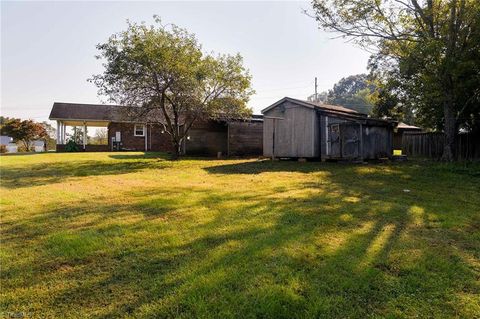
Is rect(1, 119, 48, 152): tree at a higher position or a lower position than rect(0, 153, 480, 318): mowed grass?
higher

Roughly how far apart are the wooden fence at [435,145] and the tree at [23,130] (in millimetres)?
35781

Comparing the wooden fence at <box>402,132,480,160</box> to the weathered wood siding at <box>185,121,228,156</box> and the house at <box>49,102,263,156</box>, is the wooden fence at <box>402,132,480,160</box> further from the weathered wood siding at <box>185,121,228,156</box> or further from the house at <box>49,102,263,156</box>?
the weathered wood siding at <box>185,121,228,156</box>

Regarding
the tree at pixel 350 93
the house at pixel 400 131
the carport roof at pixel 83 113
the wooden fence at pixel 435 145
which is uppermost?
the tree at pixel 350 93

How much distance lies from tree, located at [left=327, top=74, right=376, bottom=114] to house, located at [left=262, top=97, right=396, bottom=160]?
225 feet

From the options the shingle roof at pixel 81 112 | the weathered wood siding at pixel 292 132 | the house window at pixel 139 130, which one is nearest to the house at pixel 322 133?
the weathered wood siding at pixel 292 132

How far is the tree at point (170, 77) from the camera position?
16078mm

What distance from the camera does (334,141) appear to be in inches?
669

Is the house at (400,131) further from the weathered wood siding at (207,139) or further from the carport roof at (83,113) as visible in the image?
the carport roof at (83,113)

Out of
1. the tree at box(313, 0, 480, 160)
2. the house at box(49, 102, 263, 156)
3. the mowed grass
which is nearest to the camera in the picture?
the mowed grass

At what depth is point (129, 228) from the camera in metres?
4.98

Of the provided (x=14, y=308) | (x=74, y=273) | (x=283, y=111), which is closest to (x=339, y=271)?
(x=74, y=273)

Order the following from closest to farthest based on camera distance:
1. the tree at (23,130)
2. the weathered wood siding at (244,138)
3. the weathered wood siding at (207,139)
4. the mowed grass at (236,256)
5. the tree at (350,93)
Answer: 1. the mowed grass at (236,256)
2. the weathered wood siding at (244,138)
3. the weathered wood siding at (207,139)
4. the tree at (23,130)
5. the tree at (350,93)

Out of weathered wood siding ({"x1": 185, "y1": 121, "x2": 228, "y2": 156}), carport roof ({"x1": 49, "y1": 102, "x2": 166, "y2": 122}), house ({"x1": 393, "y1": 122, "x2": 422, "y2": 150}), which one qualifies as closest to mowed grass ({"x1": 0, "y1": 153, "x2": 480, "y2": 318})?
weathered wood siding ({"x1": 185, "y1": 121, "x2": 228, "y2": 156})

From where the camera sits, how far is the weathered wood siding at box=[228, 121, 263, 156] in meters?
24.1
